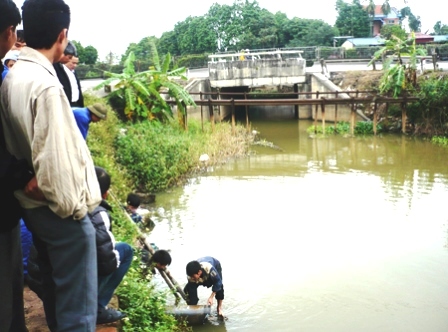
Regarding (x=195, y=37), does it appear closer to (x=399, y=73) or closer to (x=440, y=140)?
(x=399, y=73)

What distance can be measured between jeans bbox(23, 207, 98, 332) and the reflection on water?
10.2 ft

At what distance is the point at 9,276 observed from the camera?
262 cm

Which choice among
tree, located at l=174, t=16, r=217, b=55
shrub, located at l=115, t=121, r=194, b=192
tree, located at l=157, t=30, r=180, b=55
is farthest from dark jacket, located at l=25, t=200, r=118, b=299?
tree, located at l=157, t=30, r=180, b=55

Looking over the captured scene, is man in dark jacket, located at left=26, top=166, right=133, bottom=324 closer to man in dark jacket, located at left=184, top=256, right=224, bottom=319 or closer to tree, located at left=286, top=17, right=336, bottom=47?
man in dark jacket, located at left=184, top=256, right=224, bottom=319

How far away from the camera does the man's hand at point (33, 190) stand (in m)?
2.38

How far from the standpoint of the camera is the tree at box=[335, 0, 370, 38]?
43812 millimetres

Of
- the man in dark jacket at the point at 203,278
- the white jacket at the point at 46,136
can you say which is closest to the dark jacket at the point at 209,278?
the man in dark jacket at the point at 203,278

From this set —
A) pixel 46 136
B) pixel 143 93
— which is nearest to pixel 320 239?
pixel 46 136

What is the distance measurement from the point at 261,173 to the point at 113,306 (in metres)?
9.12

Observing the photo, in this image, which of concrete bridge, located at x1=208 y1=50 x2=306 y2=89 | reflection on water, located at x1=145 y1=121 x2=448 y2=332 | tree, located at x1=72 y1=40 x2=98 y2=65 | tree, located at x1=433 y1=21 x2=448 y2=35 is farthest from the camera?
tree, located at x1=433 y1=21 x2=448 y2=35

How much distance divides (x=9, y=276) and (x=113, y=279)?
107 centimetres

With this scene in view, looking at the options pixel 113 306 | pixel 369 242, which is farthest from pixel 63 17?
pixel 369 242

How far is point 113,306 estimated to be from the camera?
4.13m

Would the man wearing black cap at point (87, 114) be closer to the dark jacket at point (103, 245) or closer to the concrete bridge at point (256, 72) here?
the dark jacket at point (103, 245)
